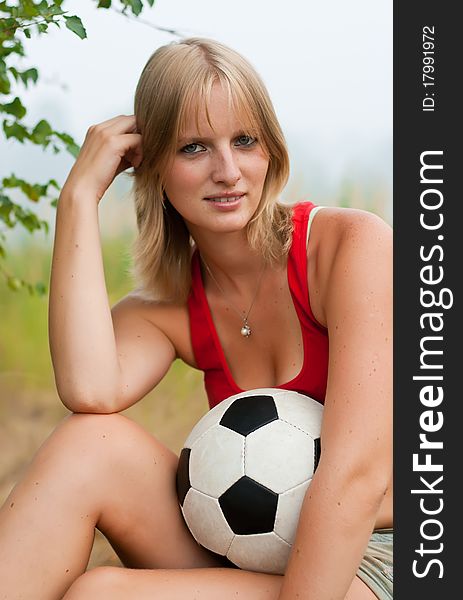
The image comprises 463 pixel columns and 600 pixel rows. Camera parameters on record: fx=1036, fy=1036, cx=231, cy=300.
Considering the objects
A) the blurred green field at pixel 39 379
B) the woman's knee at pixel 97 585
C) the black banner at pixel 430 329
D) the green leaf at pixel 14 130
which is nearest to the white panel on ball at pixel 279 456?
the black banner at pixel 430 329

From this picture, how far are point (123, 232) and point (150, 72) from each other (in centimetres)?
297

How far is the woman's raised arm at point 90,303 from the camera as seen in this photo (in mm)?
2533

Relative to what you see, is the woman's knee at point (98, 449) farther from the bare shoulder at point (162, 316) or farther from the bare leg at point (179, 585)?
the bare shoulder at point (162, 316)

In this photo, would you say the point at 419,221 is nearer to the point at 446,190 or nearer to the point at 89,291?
the point at 446,190

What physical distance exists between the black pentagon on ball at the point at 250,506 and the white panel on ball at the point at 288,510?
1 cm

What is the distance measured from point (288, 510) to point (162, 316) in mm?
768

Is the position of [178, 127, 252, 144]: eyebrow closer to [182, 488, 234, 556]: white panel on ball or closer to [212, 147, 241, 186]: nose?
[212, 147, 241, 186]: nose

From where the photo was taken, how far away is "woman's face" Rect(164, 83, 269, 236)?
97.2 inches

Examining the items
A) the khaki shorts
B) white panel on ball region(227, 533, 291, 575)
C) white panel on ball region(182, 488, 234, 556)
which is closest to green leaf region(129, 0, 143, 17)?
white panel on ball region(182, 488, 234, 556)

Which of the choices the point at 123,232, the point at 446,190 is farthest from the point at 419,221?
the point at 123,232

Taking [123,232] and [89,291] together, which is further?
[123,232]

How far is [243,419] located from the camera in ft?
7.73

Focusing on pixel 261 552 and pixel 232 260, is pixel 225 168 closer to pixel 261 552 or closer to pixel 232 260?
pixel 232 260

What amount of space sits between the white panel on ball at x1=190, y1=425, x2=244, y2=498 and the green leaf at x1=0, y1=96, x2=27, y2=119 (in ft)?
3.24
